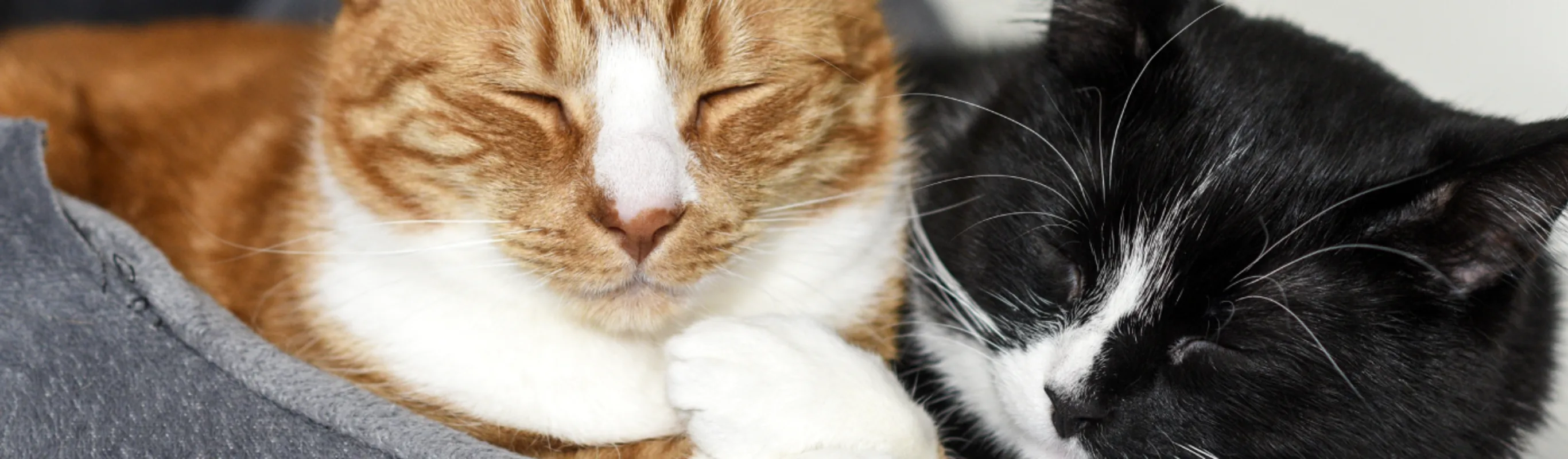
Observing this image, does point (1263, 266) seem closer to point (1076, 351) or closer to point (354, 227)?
point (1076, 351)

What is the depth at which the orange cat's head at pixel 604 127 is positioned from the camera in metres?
1.23

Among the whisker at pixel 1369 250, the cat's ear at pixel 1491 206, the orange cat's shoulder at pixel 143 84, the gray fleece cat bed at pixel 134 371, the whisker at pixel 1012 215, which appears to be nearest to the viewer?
the cat's ear at pixel 1491 206

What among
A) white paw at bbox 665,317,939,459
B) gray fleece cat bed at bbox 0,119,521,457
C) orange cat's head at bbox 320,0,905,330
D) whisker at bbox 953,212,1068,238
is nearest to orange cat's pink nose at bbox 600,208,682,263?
orange cat's head at bbox 320,0,905,330

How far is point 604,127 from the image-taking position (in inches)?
48.6

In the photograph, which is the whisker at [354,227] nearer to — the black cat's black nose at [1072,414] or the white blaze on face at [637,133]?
the white blaze on face at [637,133]

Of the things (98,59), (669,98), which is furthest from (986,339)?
(98,59)

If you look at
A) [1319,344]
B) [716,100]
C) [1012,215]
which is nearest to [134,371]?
[716,100]

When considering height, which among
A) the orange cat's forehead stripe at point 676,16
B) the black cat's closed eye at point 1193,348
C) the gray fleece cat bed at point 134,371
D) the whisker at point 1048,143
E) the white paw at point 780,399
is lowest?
the gray fleece cat bed at point 134,371

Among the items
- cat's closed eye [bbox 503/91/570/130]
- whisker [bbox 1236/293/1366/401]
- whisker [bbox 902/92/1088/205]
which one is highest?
cat's closed eye [bbox 503/91/570/130]

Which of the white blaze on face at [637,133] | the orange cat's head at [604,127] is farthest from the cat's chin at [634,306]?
the white blaze on face at [637,133]

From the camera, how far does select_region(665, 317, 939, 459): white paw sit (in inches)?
48.4

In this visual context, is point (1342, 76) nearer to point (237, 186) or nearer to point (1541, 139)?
point (1541, 139)

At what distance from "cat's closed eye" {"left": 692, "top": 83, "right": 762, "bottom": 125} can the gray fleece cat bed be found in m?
0.45

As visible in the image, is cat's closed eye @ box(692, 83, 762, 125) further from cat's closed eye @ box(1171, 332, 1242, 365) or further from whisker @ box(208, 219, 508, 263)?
cat's closed eye @ box(1171, 332, 1242, 365)
